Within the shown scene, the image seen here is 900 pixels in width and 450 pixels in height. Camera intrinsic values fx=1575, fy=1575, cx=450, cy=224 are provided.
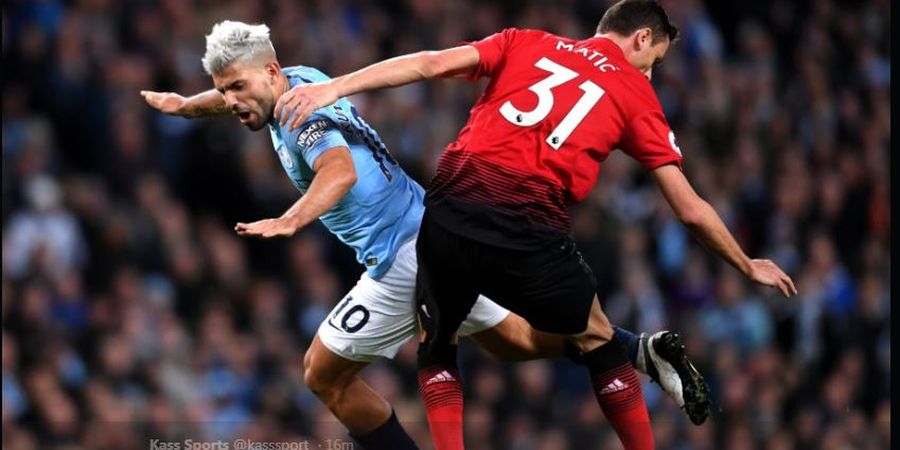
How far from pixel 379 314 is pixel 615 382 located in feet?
3.47

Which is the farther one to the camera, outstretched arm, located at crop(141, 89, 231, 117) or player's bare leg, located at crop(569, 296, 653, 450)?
outstretched arm, located at crop(141, 89, 231, 117)

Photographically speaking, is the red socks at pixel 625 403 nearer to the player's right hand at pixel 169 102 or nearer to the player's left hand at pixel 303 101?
the player's left hand at pixel 303 101

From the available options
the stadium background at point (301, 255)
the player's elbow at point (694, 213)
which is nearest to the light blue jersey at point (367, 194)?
the player's elbow at point (694, 213)

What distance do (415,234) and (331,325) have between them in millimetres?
541

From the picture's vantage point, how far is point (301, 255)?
11.7m

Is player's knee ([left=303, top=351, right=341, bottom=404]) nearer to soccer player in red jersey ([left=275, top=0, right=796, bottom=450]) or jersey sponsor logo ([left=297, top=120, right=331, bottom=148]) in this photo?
soccer player in red jersey ([left=275, top=0, right=796, bottom=450])

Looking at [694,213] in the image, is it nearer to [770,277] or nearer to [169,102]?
[770,277]

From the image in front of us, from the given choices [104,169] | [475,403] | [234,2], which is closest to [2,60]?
[104,169]

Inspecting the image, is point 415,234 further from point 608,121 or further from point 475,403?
point 475,403

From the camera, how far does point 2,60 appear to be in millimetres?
12023

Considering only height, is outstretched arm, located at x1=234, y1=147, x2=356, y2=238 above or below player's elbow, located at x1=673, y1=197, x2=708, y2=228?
above

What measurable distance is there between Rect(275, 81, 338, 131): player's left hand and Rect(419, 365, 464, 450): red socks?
1350 millimetres

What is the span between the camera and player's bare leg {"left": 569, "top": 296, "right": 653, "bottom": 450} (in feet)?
21.7

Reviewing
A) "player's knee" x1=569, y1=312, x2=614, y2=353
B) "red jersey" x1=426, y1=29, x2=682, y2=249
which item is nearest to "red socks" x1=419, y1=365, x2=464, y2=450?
"player's knee" x1=569, y1=312, x2=614, y2=353
